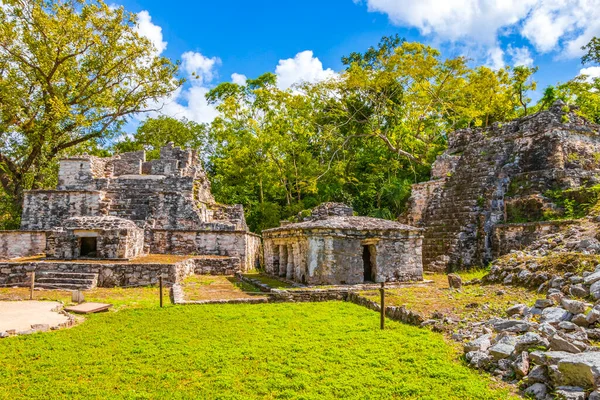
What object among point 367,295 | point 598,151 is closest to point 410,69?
point 598,151

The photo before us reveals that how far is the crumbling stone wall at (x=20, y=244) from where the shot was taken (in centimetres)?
1673

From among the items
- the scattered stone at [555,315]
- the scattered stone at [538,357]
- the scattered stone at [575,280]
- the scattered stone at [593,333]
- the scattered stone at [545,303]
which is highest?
the scattered stone at [575,280]

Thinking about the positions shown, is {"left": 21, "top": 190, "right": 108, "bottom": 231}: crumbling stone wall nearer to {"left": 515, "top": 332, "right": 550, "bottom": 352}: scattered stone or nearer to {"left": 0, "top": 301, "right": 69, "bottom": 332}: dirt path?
{"left": 0, "top": 301, "right": 69, "bottom": 332}: dirt path

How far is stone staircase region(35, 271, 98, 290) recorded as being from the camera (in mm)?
11477

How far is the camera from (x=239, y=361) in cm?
525

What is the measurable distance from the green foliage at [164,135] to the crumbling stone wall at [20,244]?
15.2m

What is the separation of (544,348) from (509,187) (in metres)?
11.3

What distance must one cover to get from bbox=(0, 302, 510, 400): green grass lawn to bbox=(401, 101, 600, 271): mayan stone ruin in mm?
7774

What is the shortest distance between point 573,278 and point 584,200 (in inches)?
274

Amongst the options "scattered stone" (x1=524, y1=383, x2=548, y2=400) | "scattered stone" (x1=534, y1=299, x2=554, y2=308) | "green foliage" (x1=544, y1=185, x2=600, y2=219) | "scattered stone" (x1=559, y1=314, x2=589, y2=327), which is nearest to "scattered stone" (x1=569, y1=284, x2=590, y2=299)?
"scattered stone" (x1=534, y1=299, x2=554, y2=308)

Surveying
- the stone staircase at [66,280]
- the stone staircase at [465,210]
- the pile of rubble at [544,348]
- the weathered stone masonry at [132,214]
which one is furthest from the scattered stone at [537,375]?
the weathered stone masonry at [132,214]

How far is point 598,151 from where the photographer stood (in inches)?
586

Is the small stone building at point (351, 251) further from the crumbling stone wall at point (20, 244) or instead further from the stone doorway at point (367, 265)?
the crumbling stone wall at point (20, 244)

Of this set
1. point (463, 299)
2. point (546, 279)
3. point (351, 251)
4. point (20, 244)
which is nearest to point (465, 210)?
point (351, 251)
